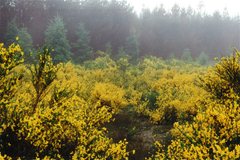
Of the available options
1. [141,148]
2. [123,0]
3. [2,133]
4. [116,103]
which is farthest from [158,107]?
[123,0]

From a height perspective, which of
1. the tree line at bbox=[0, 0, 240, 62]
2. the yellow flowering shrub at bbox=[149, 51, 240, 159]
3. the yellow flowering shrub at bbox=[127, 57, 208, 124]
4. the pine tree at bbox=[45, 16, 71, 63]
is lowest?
the yellow flowering shrub at bbox=[149, 51, 240, 159]

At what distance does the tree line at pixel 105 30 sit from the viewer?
104 ft

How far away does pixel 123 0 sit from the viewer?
44438mm

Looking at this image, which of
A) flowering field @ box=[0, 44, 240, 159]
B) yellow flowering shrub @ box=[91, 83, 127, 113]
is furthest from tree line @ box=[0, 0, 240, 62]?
flowering field @ box=[0, 44, 240, 159]

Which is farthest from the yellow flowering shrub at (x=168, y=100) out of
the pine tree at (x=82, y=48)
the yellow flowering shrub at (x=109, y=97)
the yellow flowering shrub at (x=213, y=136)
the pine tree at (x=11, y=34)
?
the pine tree at (x=11, y=34)

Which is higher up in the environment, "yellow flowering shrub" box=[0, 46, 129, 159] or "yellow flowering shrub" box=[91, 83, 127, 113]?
"yellow flowering shrub" box=[91, 83, 127, 113]

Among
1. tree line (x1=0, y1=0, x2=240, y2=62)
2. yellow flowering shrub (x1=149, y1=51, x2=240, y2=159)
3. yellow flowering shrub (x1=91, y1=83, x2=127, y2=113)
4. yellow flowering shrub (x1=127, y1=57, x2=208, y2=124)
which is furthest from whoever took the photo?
tree line (x1=0, y1=0, x2=240, y2=62)

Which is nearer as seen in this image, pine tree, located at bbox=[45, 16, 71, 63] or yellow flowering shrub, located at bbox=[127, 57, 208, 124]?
yellow flowering shrub, located at bbox=[127, 57, 208, 124]

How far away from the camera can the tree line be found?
31.6 metres

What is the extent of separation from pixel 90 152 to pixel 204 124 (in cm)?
283

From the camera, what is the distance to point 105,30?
129 feet

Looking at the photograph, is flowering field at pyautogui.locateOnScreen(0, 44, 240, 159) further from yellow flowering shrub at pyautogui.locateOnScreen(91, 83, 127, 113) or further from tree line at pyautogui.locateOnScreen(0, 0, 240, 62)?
tree line at pyautogui.locateOnScreen(0, 0, 240, 62)

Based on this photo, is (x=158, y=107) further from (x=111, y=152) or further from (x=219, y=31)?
(x=219, y=31)

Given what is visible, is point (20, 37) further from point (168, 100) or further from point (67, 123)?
point (67, 123)
